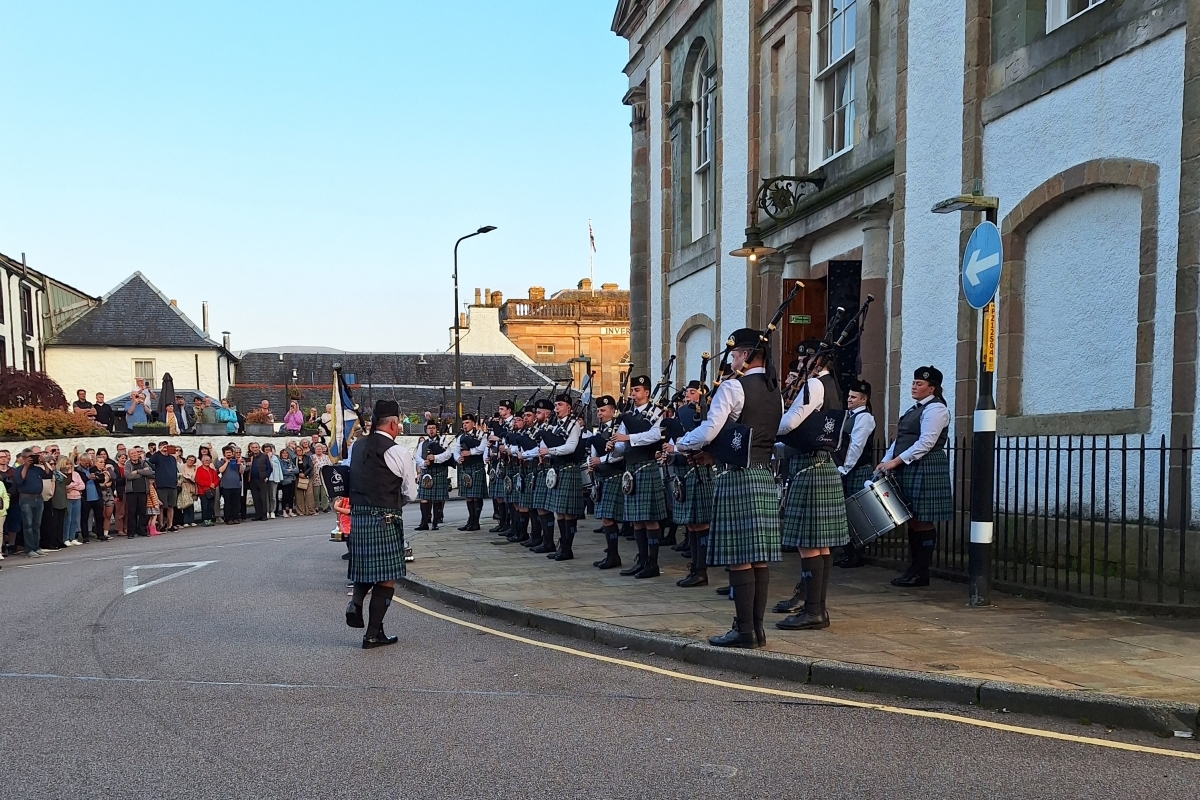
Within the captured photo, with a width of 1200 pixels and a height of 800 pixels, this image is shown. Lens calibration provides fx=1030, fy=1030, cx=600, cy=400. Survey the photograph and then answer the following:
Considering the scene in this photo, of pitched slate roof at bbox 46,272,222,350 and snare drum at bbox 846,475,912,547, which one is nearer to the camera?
snare drum at bbox 846,475,912,547

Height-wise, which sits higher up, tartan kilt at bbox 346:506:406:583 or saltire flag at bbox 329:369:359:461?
saltire flag at bbox 329:369:359:461

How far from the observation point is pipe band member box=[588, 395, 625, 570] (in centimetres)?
1068

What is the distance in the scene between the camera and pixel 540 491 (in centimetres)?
1255

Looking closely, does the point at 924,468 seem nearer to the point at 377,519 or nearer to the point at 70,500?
the point at 377,519

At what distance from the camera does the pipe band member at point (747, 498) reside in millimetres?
6535

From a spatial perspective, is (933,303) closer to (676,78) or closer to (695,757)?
(695,757)

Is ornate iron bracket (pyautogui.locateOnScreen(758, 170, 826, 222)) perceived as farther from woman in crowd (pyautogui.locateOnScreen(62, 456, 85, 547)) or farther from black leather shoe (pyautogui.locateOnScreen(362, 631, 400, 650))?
woman in crowd (pyautogui.locateOnScreen(62, 456, 85, 547))

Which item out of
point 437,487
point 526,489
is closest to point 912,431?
point 526,489

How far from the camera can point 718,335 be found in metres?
16.8

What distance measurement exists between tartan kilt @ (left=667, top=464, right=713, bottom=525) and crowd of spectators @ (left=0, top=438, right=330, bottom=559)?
182 inches

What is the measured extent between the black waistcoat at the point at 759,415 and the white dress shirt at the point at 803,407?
395mm

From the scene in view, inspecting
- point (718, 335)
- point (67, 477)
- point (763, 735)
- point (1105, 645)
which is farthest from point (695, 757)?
point (67, 477)

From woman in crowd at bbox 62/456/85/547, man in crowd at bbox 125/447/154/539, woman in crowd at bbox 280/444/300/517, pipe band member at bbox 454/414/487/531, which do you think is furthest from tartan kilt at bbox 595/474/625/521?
woman in crowd at bbox 280/444/300/517

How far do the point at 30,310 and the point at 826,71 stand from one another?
4177cm
